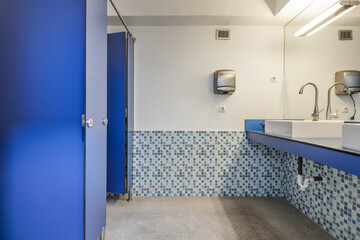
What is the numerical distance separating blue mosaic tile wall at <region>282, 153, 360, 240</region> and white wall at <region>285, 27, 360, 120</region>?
577mm

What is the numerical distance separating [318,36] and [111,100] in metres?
→ 2.52

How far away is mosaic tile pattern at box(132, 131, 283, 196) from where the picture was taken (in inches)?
119

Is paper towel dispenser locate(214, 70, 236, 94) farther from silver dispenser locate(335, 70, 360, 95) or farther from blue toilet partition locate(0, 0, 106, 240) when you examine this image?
blue toilet partition locate(0, 0, 106, 240)

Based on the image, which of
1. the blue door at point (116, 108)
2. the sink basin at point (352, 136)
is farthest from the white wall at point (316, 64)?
the blue door at point (116, 108)

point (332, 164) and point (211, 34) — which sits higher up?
point (211, 34)

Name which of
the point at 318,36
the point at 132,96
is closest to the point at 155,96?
the point at 132,96

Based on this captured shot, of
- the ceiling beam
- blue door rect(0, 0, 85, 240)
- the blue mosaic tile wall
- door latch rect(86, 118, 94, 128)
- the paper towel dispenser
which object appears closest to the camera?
blue door rect(0, 0, 85, 240)

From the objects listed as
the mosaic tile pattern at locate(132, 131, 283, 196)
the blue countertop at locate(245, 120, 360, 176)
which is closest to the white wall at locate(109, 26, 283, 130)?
the mosaic tile pattern at locate(132, 131, 283, 196)

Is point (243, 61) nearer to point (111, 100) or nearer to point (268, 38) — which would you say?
point (268, 38)

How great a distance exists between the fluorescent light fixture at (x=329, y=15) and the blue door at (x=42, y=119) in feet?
7.28

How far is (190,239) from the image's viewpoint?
6.49 feet

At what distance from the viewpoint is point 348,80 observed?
2062 mm

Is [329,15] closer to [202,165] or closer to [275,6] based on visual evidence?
[275,6]

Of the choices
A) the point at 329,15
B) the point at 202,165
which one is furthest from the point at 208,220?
the point at 329,15
